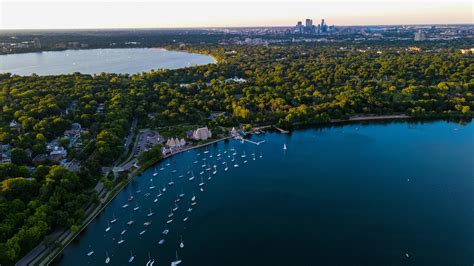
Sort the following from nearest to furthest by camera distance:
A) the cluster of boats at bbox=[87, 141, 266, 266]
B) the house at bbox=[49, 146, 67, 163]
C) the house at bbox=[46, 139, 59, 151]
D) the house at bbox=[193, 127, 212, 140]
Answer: the cluster of boats at bbox=[87, 141, 266, 266], the house at bbox=[49, 146, 67, 163], the house at bbox=[46, 139, 59, 151], the house at bbox=[193, 127, 212, 140]

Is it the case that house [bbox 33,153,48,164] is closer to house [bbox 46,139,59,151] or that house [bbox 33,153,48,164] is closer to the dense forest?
the dense forest

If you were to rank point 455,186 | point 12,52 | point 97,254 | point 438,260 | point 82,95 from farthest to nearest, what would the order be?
point 12,52 → point 82,95 → point 455,186 → point 97,254 → point 438,260

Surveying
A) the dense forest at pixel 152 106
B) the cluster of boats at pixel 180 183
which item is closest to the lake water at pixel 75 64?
the dense forest at pixel 152 106

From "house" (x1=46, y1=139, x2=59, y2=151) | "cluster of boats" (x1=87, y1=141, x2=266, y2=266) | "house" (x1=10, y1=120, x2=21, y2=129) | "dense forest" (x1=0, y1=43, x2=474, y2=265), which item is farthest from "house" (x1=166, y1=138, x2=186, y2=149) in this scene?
"house" (x1=10, y1=120, x2=21, y2=129)

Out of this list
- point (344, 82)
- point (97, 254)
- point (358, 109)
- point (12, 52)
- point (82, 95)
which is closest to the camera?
point (97, 254)

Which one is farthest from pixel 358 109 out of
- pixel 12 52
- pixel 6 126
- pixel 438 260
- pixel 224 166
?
pixel 12 52

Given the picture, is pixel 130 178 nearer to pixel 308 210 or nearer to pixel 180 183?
pixel 180 183

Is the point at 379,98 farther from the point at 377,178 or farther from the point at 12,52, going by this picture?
the point at 12,52
